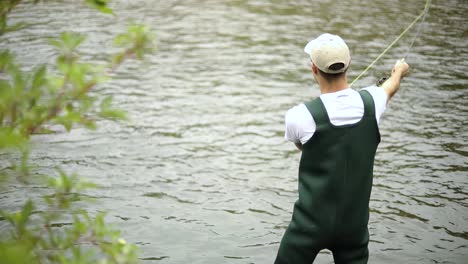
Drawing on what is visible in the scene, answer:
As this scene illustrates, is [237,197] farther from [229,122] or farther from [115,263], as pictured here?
[115,263]

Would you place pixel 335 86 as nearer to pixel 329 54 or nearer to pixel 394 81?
pixel 329 54

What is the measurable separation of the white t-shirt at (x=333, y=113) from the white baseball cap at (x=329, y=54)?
0.49ft

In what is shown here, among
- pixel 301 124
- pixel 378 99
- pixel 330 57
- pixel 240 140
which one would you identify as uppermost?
pixel 330 57

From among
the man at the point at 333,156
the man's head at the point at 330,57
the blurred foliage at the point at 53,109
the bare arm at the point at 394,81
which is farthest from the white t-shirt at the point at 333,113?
the blurred foliage at the point at 53,109

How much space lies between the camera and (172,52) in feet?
36.2

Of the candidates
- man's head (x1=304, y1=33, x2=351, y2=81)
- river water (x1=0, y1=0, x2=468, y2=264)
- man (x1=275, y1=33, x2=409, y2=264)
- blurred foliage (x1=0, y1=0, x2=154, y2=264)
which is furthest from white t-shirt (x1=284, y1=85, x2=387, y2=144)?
river water (x1=0, y1=0, x2=468, y2=264)

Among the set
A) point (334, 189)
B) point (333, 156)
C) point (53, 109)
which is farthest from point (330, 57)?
point (53, 109)

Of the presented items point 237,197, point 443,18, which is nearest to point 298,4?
point 443,18

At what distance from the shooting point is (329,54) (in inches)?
123

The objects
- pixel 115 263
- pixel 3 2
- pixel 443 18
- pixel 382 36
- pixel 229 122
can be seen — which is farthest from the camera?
pixel 443 18

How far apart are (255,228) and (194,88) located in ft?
13.4

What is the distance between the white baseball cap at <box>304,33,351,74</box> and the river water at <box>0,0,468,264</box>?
1642mm

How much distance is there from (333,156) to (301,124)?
0.79 ft

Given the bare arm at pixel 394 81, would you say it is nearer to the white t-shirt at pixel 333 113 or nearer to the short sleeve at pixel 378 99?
the short sleeve at pixel 378 99
